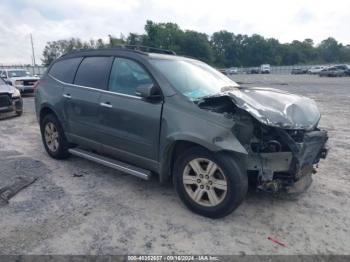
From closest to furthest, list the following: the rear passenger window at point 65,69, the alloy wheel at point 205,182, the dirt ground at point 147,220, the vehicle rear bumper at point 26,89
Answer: the dirt ground at point 147,220 → the alloy wheel at point 205,182 → the rear passenger window at point 65,69 → the vehicle rear bumper at point 26,89

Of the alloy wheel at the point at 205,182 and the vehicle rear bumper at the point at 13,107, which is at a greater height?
the alloy wheel at the point at 205,182

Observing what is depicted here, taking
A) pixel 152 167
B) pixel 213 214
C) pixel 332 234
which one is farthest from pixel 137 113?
pixel 332 234

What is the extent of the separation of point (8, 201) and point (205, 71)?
10.5 ft

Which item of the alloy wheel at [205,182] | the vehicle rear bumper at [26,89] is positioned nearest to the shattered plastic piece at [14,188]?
the alloy wheel at [205,182]

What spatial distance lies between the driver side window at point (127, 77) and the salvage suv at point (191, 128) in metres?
0.01

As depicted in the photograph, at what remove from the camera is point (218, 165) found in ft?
11.3

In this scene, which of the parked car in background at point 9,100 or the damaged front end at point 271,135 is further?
the parked car in background at point 9,100

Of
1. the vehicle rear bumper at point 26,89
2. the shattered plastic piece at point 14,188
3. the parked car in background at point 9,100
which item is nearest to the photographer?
the shattered plastic piece at point 14,188

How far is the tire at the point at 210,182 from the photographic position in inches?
133

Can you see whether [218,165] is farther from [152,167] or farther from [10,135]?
[10,135]

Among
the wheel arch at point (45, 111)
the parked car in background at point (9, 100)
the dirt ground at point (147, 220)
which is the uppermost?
the wheel arch at point (45, 111)

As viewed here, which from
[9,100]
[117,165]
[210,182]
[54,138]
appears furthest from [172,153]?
[9,100]

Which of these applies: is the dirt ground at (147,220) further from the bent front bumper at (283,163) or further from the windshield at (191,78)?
the windshield at (191,78)

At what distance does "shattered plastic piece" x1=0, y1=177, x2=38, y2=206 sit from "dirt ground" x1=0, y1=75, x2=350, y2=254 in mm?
96
